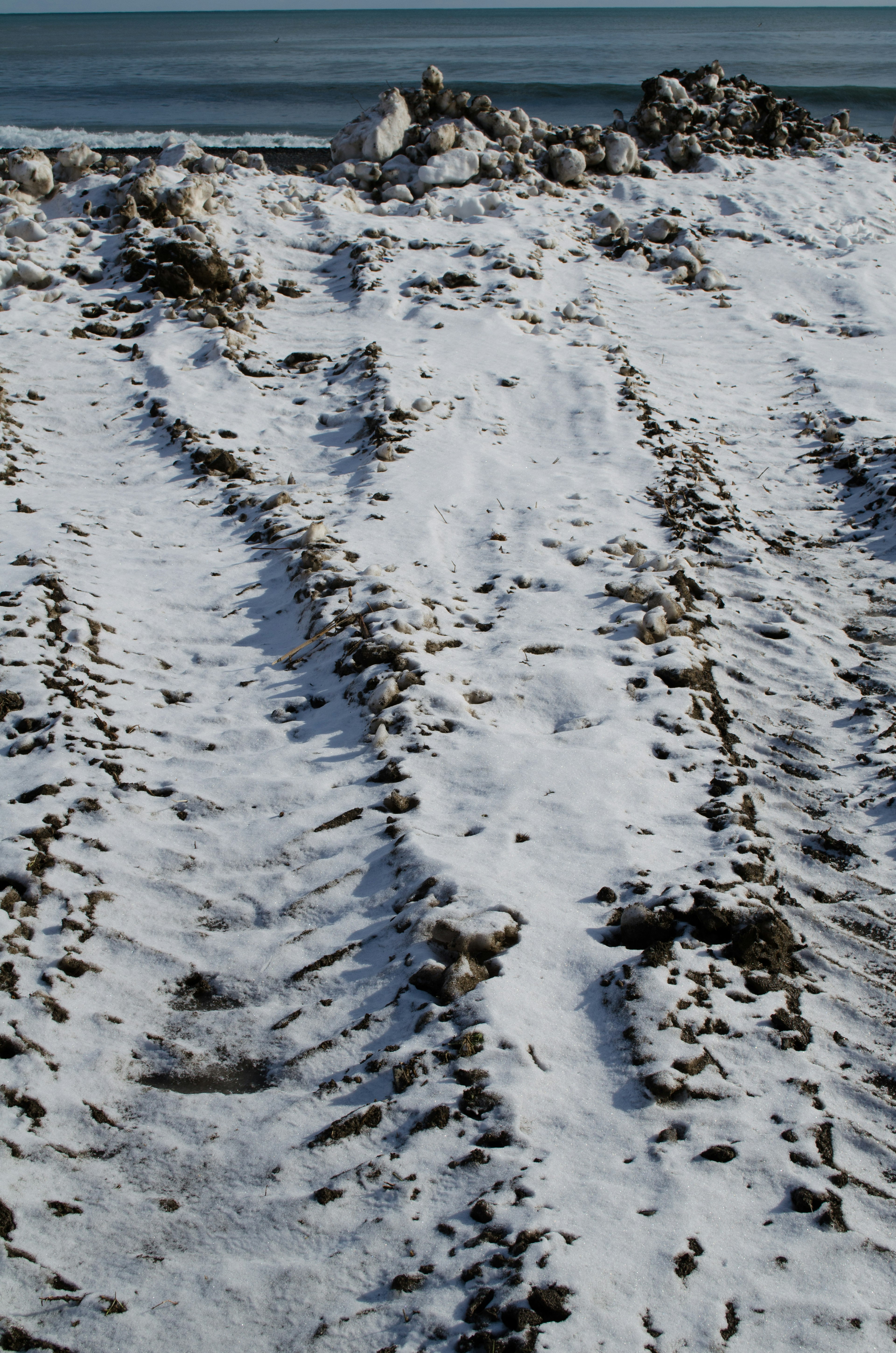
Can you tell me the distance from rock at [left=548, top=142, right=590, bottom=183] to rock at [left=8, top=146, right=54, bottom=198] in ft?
17.6

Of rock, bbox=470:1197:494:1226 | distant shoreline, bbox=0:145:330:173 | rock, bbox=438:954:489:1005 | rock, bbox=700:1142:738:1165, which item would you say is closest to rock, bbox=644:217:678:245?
distant shoreline, bbox=0:145:330:173

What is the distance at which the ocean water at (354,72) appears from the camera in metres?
18.9

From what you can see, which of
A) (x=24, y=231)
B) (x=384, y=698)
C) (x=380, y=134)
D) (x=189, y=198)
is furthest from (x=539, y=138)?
(x=384, y=698)

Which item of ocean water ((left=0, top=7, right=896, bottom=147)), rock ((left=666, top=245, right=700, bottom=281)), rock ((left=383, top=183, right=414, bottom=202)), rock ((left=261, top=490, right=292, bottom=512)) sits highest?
ocean water ((left=0, top=7, right=896, bottom=147))

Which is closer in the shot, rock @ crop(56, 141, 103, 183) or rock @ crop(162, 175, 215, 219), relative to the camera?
rock @ crop(162, 175, 215, 219)

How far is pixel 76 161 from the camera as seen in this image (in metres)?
8.90

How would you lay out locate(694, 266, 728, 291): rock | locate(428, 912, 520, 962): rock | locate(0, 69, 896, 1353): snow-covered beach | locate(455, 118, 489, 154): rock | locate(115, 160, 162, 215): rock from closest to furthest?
locate(0, 69, 896, 1353): snow-covered beach < locate(428, 912, 520, 962): rock < locate(115, 160, 162, 215): rock < locate(694, 266, 728, 291): rock < locate(455, 118, 489, 154): rock

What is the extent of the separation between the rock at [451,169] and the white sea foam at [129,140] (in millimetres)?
6159

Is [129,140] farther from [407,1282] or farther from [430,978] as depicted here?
[407,1282]

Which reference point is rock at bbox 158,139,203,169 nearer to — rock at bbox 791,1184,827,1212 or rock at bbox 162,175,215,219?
rock at bbox 162,175,215,219

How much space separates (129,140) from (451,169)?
9681 millimetres

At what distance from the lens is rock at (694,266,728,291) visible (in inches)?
311

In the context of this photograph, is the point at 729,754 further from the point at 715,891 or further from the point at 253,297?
the point at 253,297

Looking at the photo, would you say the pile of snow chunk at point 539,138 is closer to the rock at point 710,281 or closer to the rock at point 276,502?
the rock at point 710,281
